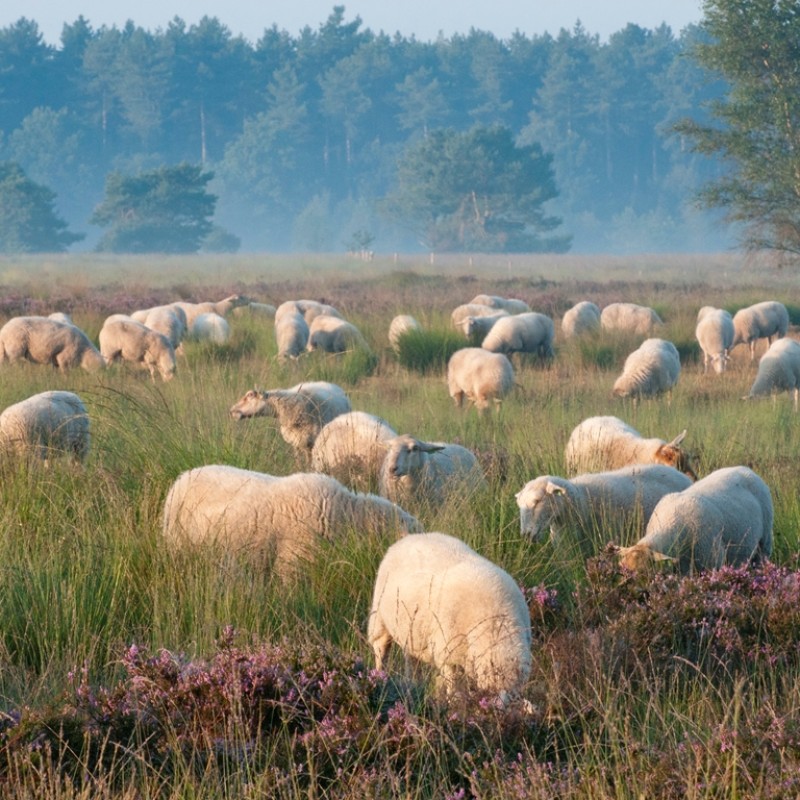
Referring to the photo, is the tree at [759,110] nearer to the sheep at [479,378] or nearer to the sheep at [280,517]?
the sheep at [479,378]

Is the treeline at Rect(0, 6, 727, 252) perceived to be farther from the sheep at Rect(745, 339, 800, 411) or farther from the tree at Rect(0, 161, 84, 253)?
the sheep at Rect(745, 339, 800, 411)

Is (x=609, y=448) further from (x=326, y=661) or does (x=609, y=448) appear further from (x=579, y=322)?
(x=579, y=322)

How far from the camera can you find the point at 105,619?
18.6 feet

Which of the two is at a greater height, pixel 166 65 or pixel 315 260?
pixel 166 65

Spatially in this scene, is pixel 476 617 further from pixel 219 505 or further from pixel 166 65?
pixel 166 65

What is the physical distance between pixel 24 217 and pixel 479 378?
66322mm

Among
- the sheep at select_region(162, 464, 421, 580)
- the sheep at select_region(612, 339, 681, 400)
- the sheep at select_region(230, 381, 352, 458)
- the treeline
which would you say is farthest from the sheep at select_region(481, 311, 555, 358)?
the treeline

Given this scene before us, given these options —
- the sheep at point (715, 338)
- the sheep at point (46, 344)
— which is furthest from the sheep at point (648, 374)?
the sheep at point (46, 344)

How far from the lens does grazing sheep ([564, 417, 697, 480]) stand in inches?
342

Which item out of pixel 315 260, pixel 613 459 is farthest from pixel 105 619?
pixel 315 260

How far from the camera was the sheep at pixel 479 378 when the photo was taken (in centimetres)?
1443

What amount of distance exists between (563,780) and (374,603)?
154cm

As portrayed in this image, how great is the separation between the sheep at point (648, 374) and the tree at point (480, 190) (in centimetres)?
6713

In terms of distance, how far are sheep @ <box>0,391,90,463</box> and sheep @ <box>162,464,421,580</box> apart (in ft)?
7.97
